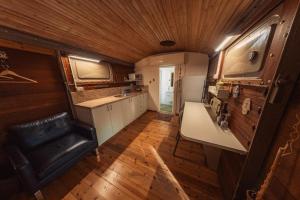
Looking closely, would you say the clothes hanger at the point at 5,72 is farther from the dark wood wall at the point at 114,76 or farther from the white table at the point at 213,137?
the white table at the point at 213,137

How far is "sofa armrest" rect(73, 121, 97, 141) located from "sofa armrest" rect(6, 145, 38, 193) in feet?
2.48

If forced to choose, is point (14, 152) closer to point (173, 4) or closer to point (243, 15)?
point (173, 4)

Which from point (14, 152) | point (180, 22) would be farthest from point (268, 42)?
point (14, 152)

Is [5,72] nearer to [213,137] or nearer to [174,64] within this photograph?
[213,137]

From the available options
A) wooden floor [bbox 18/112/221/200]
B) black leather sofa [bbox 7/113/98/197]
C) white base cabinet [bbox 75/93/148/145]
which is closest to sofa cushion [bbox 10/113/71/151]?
black leather sofa [bbox 7/113/98/197]

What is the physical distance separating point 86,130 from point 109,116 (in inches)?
27.3

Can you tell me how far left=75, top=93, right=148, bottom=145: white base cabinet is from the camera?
7.15ft

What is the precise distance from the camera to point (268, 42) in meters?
0.88

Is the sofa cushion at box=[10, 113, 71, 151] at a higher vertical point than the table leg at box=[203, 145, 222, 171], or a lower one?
higher

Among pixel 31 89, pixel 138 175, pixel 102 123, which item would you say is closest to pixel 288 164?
pixel 138 175

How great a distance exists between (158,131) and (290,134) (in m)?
2.47

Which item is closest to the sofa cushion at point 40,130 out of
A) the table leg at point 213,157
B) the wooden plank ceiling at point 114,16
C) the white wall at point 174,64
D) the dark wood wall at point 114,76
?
the dark wood wall at point 114,76

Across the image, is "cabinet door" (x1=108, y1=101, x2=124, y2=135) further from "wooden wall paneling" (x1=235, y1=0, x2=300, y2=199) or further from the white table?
"wooden wall paneling" (x1=235, y1=0, x2=300, y2=199)

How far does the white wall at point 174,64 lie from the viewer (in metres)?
3.70
